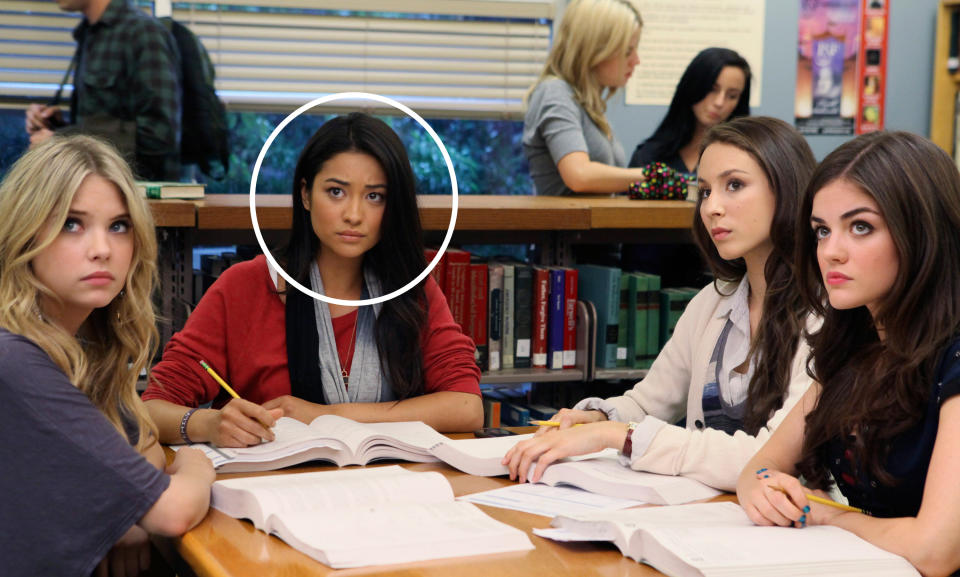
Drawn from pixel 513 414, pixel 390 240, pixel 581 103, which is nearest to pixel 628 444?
pixel 390 240

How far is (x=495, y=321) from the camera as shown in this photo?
303 centimetres

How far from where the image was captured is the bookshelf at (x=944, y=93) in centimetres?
513

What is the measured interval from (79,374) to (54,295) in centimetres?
13

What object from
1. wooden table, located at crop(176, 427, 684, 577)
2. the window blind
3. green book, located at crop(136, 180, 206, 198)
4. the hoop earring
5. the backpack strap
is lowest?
wooden table, located at crop(176, 427, 684, 577)

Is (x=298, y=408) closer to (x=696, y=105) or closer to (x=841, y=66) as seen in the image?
(x=696, y=105)

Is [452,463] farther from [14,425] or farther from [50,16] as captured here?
[50,16]

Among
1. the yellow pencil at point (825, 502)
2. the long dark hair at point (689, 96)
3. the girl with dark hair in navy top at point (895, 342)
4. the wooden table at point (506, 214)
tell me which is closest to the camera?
the girl with dark hair in navy top at point (895, 342)

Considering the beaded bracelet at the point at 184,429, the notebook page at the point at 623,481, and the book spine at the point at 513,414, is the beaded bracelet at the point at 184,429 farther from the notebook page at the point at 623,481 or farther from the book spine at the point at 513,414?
the book spine at the point at 513,414

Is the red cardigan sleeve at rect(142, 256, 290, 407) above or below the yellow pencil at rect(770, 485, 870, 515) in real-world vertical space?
above

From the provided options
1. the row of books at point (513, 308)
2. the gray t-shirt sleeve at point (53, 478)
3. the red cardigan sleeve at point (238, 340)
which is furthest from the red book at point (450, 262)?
the gray t-shirt sleeve at point (53, 478)

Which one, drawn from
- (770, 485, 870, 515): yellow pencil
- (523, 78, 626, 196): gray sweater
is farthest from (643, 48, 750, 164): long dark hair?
(770, 485, 870, 515): yellow pencil

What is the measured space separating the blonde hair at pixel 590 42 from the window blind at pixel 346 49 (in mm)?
1140

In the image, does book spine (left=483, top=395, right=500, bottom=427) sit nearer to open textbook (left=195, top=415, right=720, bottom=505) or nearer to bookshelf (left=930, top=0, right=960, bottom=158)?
open textbook (left=195, top=415, right=720, bottom=505)

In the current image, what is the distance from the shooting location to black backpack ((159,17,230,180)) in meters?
4.17
